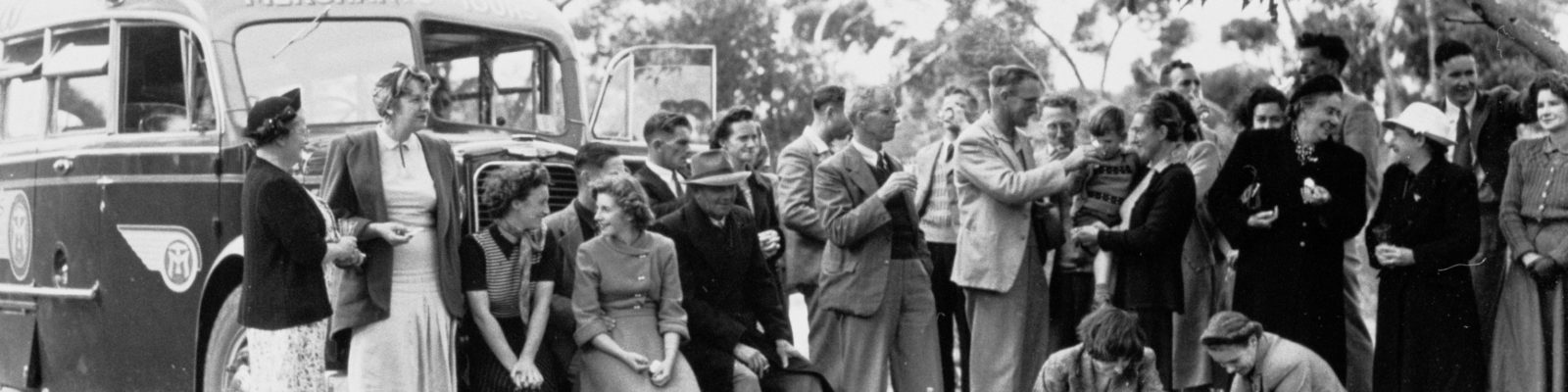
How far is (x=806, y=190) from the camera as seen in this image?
10078 millimetres

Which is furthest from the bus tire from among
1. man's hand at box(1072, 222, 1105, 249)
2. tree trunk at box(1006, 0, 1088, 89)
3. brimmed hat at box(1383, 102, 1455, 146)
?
tree trunk at box(1006, 0, 1088, 89)

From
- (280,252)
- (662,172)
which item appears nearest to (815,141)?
(662,172)

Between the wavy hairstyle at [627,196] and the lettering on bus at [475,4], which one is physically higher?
the lettering on bus at [475,4]

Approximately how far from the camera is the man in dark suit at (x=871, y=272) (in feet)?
32.1

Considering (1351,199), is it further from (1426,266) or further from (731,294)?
(731,294)

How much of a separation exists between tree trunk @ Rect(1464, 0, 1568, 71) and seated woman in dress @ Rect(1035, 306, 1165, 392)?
1.73 m

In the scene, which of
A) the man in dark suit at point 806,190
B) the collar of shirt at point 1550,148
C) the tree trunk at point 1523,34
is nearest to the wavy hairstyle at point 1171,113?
the man in dark suit at point 806,190

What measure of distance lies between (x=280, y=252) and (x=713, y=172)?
2040mm

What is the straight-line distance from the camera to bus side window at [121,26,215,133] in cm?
1047

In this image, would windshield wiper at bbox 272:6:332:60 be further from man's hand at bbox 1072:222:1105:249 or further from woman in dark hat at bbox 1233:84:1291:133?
woman in dark hat at bbox 1233:84:1291:133

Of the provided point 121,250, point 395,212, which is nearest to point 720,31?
point 121,250

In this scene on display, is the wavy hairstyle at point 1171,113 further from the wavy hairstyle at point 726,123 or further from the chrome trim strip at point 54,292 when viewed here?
the chrome trim strip at point 54,292

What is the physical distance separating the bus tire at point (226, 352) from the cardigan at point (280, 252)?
165cm

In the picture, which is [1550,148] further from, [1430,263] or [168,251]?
[168,251]
